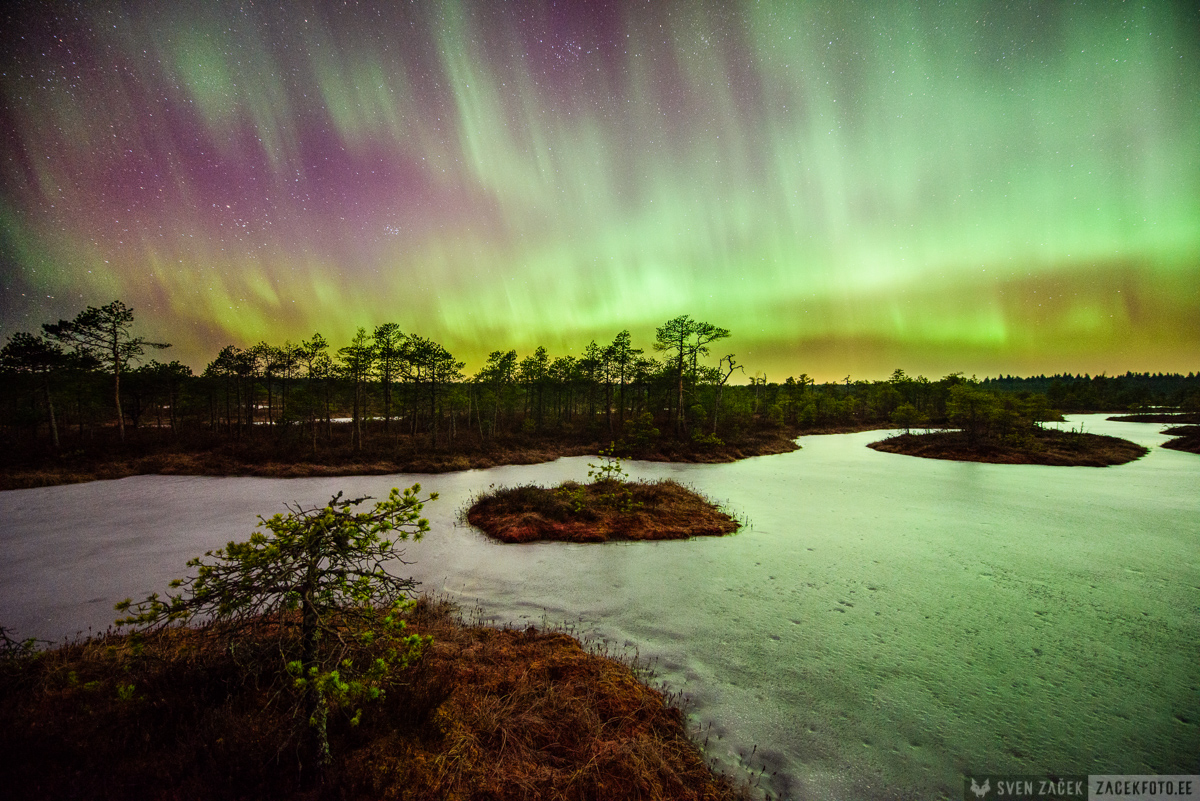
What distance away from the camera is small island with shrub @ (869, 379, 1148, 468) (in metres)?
30.3

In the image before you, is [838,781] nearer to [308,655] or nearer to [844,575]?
[308,655]

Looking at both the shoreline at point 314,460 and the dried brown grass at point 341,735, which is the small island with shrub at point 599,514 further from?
the shoreline at point 314,460

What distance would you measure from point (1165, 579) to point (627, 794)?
14098mm

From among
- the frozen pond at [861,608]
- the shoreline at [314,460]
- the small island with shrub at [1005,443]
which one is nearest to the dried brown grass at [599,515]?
the frozen pond at [861,608]

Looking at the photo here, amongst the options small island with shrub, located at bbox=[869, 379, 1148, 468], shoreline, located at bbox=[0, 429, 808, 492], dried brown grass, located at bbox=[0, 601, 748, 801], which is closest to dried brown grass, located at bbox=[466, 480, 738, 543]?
dried brown grass, located at bbox=[0, 601, 748, 801]

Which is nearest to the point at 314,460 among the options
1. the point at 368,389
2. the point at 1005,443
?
the point at 368,389

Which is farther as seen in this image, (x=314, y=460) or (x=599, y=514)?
(x=314, y=460)

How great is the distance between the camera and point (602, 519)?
1343 cm

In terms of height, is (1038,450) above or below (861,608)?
below

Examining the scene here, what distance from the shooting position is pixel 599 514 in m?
13.7

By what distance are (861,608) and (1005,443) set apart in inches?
1590

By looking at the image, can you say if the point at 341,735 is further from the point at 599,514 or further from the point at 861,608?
the point at 599,514

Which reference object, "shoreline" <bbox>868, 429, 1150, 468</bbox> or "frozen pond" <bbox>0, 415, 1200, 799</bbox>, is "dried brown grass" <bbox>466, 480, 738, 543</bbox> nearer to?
"frozen pond" <bbox>0, 415, 1200, 799</bbox>

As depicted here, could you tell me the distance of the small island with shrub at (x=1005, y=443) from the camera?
99.6ft
